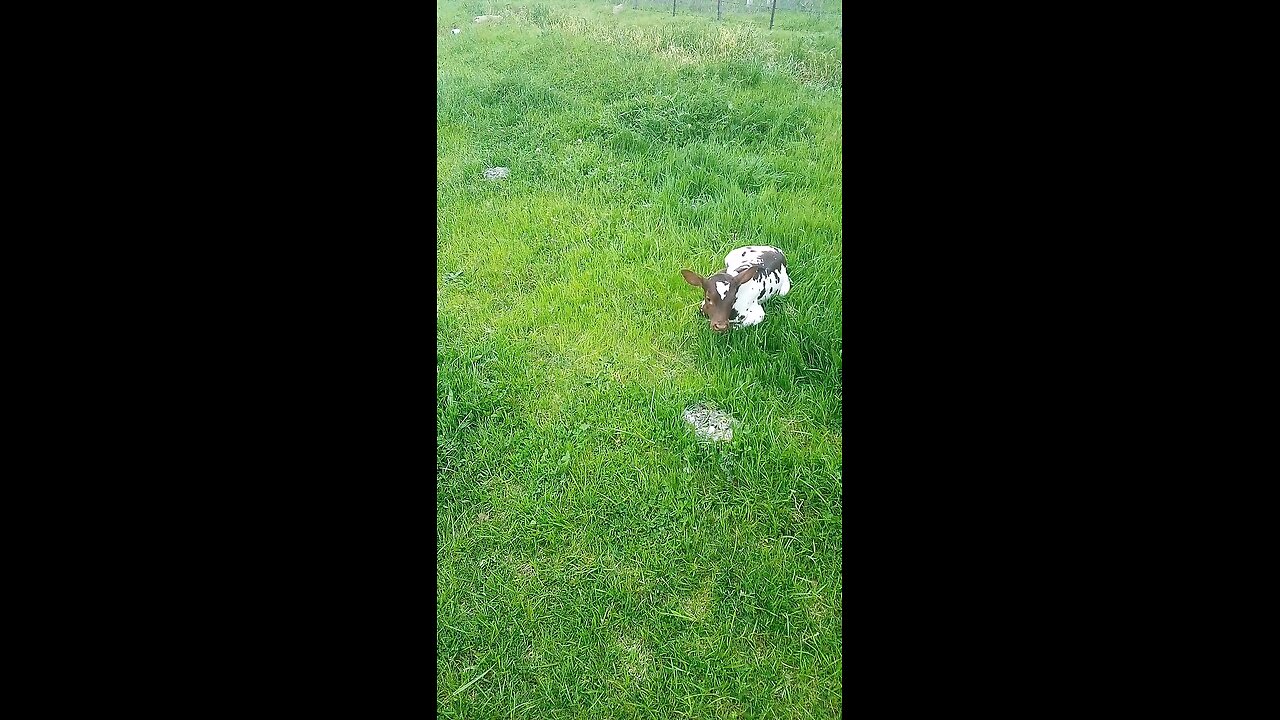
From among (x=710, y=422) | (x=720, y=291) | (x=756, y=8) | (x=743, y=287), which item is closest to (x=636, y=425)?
(x=710, y=422)

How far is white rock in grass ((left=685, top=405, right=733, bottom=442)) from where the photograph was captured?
2766mm

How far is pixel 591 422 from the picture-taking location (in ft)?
9.30

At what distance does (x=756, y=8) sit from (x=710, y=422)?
5.50m

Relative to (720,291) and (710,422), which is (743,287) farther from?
(710,422)

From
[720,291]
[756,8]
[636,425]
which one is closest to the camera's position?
[636,425]

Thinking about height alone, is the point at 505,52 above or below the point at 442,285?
above

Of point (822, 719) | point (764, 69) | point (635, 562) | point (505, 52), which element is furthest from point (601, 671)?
point (505, 52)

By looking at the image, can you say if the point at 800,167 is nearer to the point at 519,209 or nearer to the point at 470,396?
the point at 519,209

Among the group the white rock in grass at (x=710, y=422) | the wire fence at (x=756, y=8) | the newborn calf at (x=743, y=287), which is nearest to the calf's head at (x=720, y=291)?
the newborn calf at (x=743, y=287)

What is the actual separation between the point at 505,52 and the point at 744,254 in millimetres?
5103

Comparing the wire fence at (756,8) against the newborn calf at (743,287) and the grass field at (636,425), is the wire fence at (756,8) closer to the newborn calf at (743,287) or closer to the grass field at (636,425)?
the grass field at (636,425)

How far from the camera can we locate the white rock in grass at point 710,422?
2766 millimetres

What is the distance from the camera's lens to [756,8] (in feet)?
22.2

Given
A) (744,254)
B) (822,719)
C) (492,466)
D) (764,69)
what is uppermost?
(764,69)
